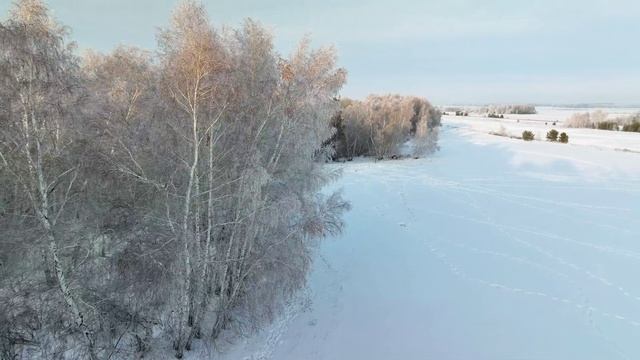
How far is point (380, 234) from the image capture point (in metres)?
17.0

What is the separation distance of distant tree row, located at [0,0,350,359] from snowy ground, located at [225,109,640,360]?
7.11ft

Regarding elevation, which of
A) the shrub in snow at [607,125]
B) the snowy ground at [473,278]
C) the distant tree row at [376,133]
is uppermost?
the distant tree row at [376,133]

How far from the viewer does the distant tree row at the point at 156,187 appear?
5.96 m

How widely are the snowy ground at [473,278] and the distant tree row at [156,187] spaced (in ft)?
7.11

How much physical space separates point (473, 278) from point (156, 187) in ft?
34.2

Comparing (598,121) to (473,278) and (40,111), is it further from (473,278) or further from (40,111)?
(40,111)

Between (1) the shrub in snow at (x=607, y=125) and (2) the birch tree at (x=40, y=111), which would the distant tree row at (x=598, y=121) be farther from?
(2) the birch tree at (x=40, y=111)

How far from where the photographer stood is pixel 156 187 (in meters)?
7.92

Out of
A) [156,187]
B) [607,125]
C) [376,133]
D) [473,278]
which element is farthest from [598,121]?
[156,187]

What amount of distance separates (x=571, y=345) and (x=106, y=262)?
36.0 ft

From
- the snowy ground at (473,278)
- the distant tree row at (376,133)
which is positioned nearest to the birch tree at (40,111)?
the snowy ground at (473,278)

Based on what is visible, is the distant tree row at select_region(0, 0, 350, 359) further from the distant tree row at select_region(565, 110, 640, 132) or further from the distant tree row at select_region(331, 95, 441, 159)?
the distant tree row at select_region(565, 110, 640, 132)

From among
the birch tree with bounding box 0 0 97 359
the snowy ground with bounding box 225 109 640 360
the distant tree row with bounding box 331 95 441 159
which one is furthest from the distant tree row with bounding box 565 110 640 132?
the birch tree with bounding box 0 0 97 359

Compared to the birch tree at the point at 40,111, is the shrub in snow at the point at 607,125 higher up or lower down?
lower down
